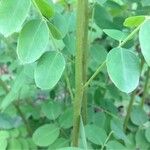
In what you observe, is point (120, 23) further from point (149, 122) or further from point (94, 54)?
point (149, 122)

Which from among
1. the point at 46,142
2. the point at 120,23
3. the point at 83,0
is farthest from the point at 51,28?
the point at 46,142

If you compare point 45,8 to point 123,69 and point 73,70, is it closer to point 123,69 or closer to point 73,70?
point 123,69

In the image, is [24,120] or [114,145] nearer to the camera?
[114,145]

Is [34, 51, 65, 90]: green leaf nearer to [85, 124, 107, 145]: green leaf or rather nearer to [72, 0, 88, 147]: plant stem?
[72, 0, 88, 147]: plant stem

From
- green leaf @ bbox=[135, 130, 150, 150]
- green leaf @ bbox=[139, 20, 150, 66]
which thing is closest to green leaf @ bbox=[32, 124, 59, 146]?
green leaf @ bbox=[135, 130, 150, 150]

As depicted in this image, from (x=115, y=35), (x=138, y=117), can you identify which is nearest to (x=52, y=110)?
(x=138, y=117)

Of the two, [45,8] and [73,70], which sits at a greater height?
[45,8]
